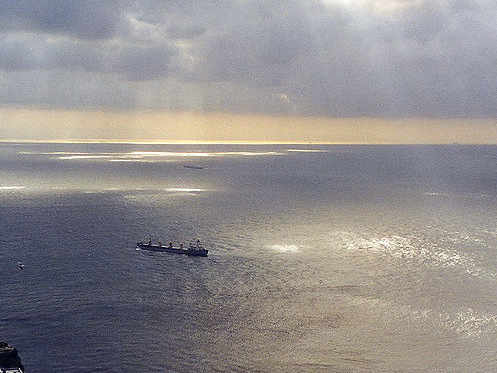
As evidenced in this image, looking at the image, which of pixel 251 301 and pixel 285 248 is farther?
pixel 285 248

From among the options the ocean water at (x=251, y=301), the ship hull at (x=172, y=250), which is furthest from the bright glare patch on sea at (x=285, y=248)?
the ship hull at (x=172, y=250)

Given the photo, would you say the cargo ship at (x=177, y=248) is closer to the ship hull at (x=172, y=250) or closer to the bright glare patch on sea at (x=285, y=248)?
the ship hull at (x=172, y=250)

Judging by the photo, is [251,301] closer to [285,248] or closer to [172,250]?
[285,248]

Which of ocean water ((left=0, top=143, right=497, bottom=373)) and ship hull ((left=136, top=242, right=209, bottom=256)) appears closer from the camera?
ocean water ((left=0, top=143, right=497, bottom=373))

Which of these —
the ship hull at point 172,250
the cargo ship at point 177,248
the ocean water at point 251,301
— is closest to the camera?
the ocean water at point 251,301

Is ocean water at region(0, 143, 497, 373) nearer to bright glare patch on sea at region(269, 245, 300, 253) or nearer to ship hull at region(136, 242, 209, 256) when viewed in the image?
bright glare patch on sea at region(269, 245, 300, 253)

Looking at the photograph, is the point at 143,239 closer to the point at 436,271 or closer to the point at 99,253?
the point at 99,253

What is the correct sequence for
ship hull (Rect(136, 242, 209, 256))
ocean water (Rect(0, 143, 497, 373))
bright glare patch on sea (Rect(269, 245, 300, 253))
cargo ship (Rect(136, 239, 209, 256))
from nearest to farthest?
ocean water (Rect(0, 143, 497, 373)) → ship hull (Rect(136, 242, 209, 256)) → cargo ship (Rect(136, 239, 209, 256)) → bright glare patch on sea (Rect(269, 245, 300, 253))

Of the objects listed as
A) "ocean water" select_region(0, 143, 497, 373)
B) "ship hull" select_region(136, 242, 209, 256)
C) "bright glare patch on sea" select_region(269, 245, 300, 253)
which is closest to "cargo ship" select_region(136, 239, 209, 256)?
"ship hull" select_region(136, 242, 209, 256)

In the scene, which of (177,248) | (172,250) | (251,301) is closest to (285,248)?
(177,248)

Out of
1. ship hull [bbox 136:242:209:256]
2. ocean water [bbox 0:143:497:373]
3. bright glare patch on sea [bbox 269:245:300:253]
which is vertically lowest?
ocean water [bbox 0:143:497:373]

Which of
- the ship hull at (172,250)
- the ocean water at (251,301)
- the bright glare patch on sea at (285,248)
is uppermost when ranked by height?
the ship hull at (172,250)

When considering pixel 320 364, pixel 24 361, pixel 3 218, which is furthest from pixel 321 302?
pixel 3 218
